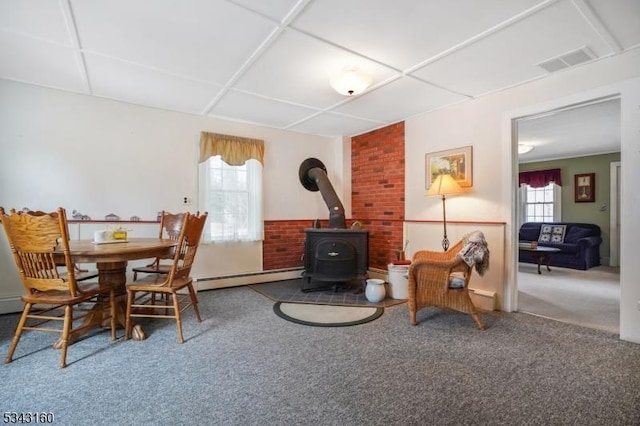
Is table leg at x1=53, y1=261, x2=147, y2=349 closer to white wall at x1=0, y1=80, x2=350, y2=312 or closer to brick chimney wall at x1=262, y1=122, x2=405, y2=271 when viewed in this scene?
white wall at x1=0, y1=80, x2=350, y2=312

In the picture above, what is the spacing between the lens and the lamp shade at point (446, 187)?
3324mm

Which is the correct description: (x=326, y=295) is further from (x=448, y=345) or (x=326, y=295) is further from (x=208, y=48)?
(x=208, y=48)

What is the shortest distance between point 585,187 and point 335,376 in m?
7.23

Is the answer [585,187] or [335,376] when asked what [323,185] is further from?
[585,187]

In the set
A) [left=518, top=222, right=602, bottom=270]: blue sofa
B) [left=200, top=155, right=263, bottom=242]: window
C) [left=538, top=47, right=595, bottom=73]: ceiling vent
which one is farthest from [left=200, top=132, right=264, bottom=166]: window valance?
[left=518, top=222, right=602, bottom=270]: blue sofa

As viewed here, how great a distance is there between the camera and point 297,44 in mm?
2324

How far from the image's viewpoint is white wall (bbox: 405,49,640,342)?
2.41 meters

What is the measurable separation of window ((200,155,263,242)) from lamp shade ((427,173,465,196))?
2.37 meters

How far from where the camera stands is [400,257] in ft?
12.9

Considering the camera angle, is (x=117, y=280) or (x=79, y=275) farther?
(x=79, y=275)

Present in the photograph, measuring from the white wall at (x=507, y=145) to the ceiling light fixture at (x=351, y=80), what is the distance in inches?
56.5

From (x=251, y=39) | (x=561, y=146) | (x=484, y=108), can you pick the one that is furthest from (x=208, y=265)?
(x=561, y=146)

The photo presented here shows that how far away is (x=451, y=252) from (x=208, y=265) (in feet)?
9.85

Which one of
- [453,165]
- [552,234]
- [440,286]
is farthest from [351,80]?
[552,234]
